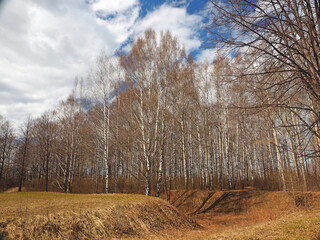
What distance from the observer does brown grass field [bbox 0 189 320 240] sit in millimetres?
5445

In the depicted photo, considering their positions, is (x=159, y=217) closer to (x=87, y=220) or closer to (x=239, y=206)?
(x=87, y=220)

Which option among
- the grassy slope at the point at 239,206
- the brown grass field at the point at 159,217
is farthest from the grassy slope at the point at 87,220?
the grassy slope at the point at 239,206

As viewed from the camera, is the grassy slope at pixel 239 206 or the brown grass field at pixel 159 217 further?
the grassy slope at pixel 239 206

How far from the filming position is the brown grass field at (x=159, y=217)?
17.9ft

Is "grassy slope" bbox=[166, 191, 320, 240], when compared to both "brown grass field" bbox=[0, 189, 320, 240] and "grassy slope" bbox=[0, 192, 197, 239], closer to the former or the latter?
"brown grass field" bbox=[0, 189, 320, 240]

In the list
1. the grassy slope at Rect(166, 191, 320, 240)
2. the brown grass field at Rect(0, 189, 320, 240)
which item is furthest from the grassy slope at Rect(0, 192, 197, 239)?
the grassy slope at Rect(166, 191, 320, 240)

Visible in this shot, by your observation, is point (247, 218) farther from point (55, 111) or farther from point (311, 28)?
point (55, 111)

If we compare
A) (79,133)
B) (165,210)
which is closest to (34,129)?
(79,133)

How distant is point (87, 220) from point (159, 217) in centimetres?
350

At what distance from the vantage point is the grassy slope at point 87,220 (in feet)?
17.7

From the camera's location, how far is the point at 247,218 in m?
11.9

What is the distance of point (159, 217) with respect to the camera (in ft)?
29.7

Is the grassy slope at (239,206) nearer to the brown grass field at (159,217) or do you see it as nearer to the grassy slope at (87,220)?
the brown grass field at (159,217)

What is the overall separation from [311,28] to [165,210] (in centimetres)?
894
